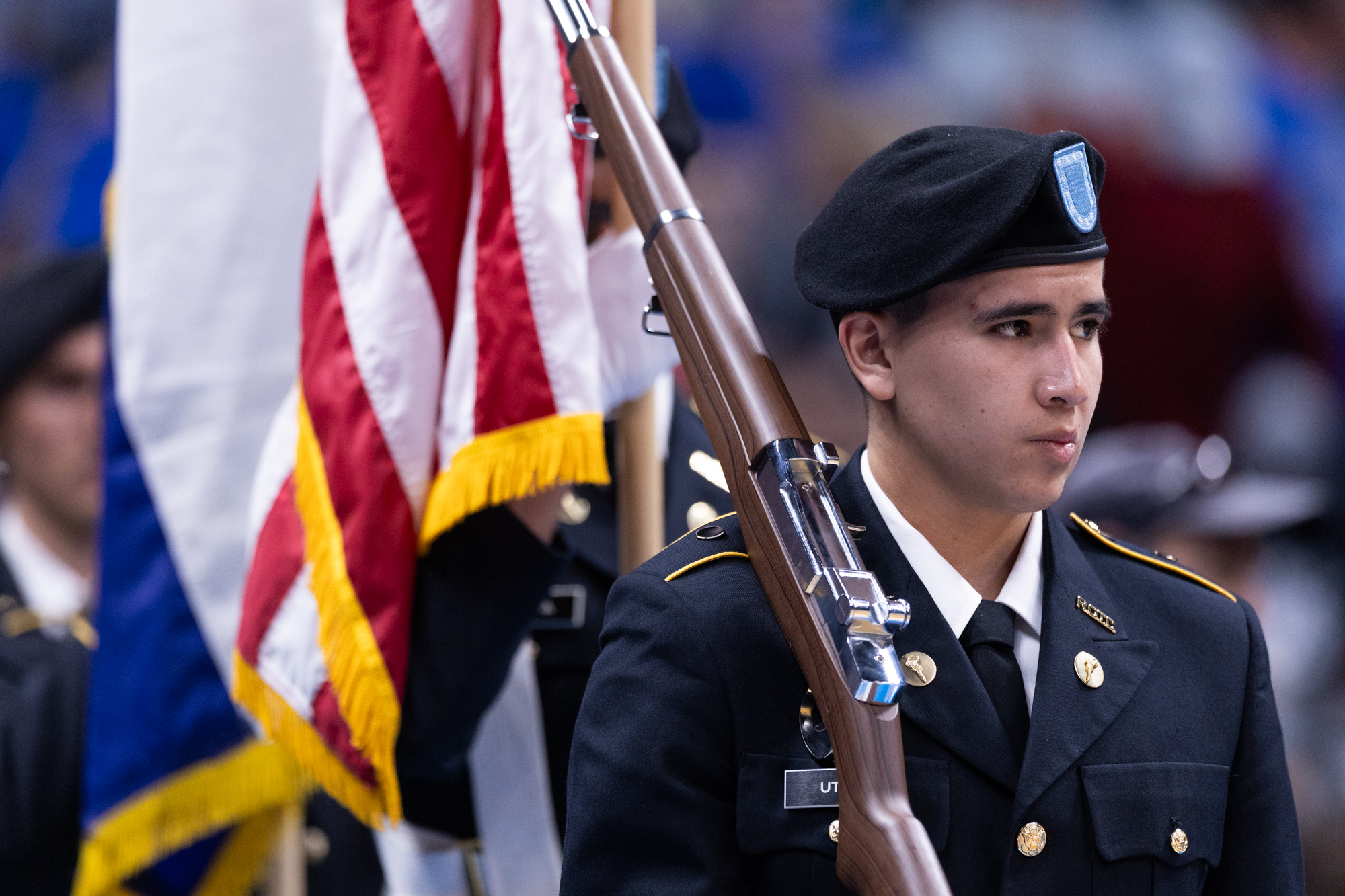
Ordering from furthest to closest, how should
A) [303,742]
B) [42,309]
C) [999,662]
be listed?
[42,309] < [303,742] < [999,662]

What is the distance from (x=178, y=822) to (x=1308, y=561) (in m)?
3.87

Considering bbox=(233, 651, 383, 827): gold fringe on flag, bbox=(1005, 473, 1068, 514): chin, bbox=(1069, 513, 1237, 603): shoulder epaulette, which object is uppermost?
bbox=(1005, 473, 1068, 514): chin

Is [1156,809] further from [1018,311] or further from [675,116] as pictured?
[675,116]

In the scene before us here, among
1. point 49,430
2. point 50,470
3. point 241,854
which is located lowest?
point 241,854

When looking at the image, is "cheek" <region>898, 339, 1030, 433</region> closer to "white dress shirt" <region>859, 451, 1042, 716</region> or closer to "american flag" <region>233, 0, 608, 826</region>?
"white dress shirt" <region>859, 451, 1042, 716</region>

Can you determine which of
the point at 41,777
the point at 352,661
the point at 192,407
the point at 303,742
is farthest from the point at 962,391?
the point at 41,777

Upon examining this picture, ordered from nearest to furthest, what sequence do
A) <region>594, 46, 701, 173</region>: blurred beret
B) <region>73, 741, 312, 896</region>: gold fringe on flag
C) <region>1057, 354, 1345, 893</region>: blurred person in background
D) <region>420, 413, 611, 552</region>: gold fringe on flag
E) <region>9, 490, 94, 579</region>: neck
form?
<region>420, 413, 611, 552</region>: gold fringe on flag, <region>594, 46, 701, 173</region>: blurred beret, <region>73, 741, 312, 896</region>: gold fringe on flag, <region>9, 490, 94, 579</region>: neck, <region>1057, 354, 1345, 893</region>: blurred person in background

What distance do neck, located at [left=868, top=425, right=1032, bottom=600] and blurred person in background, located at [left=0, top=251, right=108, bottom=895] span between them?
1.94 metres

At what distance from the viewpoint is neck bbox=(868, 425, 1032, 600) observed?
1.52 metres

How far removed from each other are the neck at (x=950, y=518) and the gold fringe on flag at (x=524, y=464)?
62 cm

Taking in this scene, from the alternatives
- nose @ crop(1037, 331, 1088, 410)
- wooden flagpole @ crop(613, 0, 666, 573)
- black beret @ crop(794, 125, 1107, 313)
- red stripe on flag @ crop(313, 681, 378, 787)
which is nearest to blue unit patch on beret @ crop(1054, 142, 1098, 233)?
black beret @ crop(794, 125, 1107, 313)

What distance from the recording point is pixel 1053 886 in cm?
141

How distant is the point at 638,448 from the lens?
89.0 inches

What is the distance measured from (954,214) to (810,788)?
1.93ft
